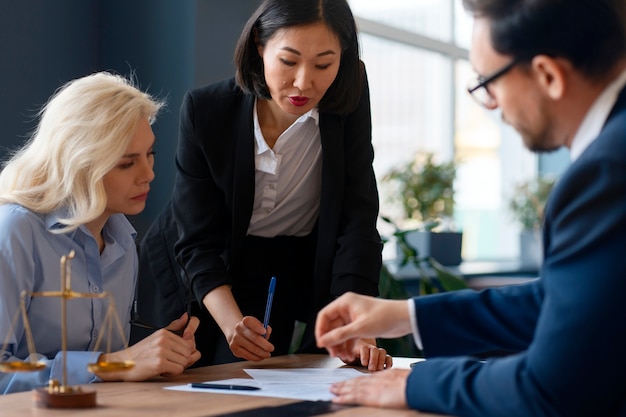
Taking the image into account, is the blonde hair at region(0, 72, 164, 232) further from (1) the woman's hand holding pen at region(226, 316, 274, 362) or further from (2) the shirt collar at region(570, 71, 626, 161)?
(2) the shirt collar at region(570, 71, 626, 161)

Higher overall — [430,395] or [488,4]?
[488,4]

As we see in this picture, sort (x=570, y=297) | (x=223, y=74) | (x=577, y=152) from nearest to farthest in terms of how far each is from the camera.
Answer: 1. (x=570, y=297)
2. (x=577, y=152)
3. (x=223, y=74)

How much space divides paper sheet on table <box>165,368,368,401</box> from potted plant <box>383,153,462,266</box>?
339 cm

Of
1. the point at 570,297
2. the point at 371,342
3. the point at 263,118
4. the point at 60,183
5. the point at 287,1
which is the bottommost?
the point at 371,342

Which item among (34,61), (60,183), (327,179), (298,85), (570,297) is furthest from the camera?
(34,61)

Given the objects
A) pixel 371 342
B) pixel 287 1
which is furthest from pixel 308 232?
pixel 287 1

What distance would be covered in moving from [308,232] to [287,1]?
0.62 metres

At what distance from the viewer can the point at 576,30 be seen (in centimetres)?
127

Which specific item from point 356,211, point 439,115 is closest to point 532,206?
point 439,115

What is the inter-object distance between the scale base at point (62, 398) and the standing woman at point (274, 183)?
771 millimetres

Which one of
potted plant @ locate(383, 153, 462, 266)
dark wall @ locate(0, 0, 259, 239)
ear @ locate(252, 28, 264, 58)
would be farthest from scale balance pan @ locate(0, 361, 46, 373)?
potted plant @ locate(383, 153, 462, 266)

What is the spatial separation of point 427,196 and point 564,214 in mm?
4122

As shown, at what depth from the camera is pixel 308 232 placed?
2502mm

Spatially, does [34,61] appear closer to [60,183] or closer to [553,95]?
[60,183]
